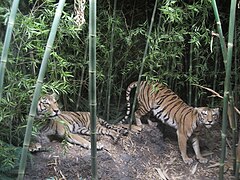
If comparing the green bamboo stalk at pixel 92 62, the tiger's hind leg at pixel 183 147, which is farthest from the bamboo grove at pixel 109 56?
the green bamboo stalk at pixel 92 62

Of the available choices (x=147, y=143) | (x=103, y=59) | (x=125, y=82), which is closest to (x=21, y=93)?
(x=103, y=59)

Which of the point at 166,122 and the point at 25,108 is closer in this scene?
the point at 25,108

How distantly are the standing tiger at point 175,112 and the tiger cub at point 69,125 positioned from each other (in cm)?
37

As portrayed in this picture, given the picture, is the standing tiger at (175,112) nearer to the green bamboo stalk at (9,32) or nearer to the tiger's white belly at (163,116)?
the tiger's white belly at (163,116)

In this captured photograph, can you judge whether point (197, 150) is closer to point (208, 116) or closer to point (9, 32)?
point (208, 116)

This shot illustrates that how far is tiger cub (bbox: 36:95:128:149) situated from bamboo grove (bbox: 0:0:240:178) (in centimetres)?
13

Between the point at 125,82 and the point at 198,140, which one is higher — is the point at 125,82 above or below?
above

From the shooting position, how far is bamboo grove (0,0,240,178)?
2514 mm

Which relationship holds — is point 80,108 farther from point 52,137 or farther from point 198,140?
point 198,140

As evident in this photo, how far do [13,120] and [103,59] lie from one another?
1.25 meters

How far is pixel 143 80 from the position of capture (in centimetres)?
418

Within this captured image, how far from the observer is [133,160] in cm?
347

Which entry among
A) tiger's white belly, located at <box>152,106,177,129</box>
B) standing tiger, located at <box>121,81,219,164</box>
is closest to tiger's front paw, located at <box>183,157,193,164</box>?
standing tiger, located at <box>121,81,219,164</box>

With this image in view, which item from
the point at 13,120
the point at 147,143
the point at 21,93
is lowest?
the point at 147,143
